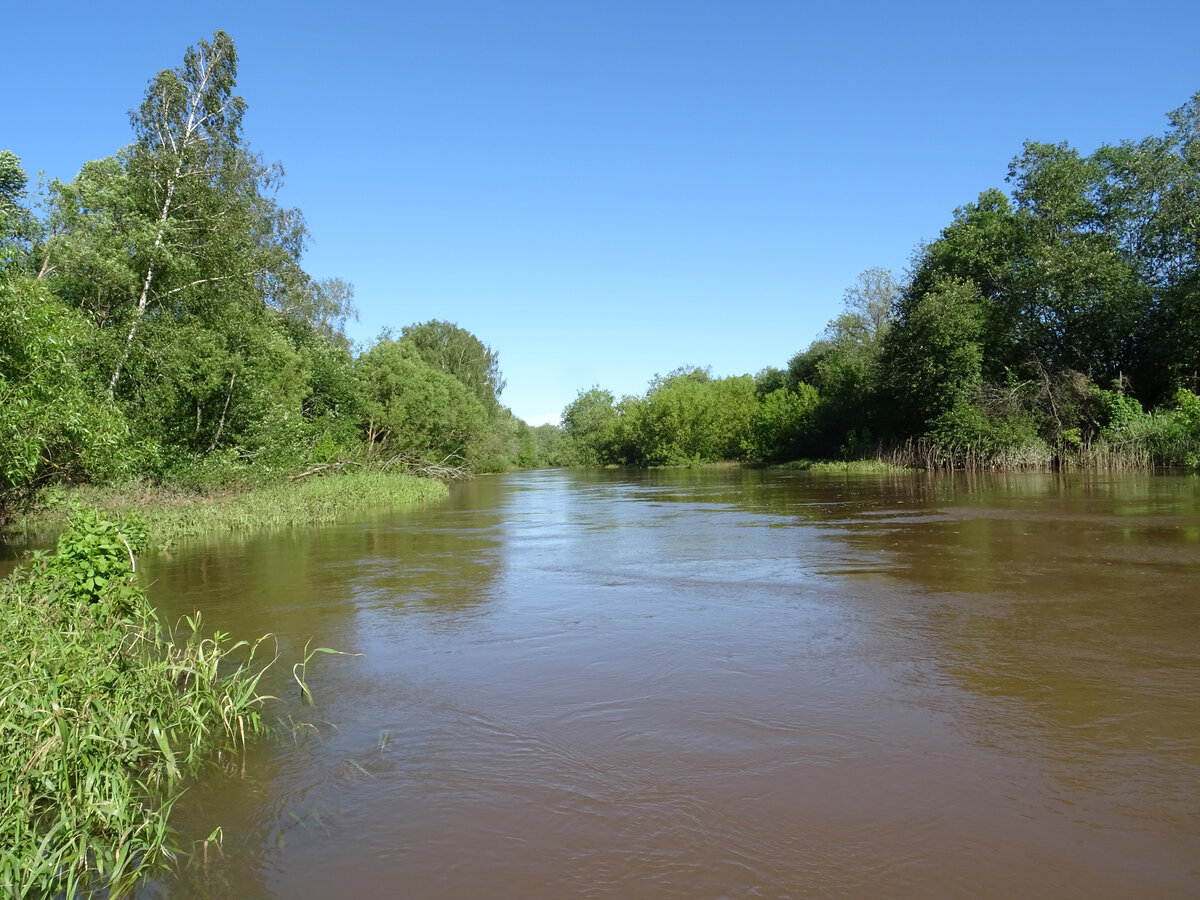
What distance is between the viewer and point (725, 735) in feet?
18.1

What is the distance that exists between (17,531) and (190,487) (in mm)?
4717

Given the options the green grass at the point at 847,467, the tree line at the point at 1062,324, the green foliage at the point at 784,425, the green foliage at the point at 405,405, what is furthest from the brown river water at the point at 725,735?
the green foliage at the point at 784,425

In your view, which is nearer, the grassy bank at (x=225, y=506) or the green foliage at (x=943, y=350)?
the grassy bank at (x=225, y=506)

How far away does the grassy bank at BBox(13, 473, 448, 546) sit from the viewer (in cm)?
1798

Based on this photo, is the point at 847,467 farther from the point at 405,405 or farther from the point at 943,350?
the point at 405,405

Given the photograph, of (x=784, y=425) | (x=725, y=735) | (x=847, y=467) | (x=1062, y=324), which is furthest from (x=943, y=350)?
(x=725, y=735)

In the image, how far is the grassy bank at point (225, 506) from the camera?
59.0 ft

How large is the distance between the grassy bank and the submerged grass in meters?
6.71

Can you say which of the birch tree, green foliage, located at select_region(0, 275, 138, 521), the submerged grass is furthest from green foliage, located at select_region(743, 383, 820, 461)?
the submerged grass

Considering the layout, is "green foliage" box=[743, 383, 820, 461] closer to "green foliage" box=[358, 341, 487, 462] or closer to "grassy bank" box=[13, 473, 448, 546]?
"green foliage" box=[358, 341, 487, 462]

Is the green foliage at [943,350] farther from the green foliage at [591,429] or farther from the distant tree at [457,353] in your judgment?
the green foliage at [591,429]

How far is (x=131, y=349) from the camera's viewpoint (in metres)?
20.8

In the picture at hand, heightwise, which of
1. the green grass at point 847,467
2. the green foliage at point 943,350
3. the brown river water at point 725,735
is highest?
the green foliage at point 943,350

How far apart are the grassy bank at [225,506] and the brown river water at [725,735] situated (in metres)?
A: 6.17
